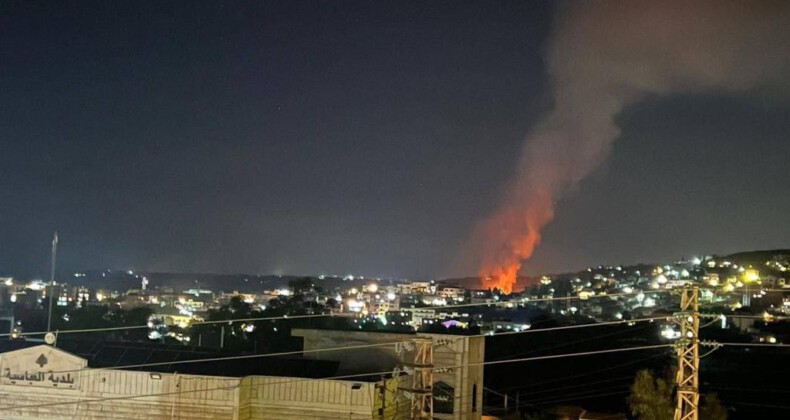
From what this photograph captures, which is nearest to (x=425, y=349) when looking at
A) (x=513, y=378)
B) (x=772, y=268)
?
(x=513, y=378)

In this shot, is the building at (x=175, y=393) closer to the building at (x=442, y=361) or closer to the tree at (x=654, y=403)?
the building at (x=442, y=361)

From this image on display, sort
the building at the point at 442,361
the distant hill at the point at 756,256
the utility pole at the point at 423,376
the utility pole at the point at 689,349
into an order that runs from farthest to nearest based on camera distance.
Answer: the distant hill at the point at 756,256 < the building at the point at 442,361 < the utility pole at the point at 423,376 < the utility pole at the point at 689,349

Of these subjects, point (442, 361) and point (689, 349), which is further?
point (442, 361)

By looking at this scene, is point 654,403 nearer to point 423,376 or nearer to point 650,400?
point 650,400

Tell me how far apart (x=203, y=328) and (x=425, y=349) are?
30.7 metres

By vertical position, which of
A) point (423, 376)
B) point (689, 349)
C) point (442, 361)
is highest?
point (689, 349)

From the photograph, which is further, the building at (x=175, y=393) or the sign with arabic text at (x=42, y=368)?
the sign with arabic text at (x=42, y=368)

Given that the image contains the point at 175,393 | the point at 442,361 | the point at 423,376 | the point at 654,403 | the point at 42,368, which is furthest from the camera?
the point at 654,403

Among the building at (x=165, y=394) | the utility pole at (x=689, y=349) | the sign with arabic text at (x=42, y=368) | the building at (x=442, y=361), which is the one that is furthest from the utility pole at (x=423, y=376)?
the sign with arabic text at (x=42, y=368)

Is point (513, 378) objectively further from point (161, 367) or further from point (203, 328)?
point (161, 367)

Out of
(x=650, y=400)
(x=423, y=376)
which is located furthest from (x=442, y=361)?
(x=423, y=376)

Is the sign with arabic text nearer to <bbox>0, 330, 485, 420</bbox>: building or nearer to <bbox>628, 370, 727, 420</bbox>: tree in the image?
<bbox>0, 330, 485, 420</bbox>: building

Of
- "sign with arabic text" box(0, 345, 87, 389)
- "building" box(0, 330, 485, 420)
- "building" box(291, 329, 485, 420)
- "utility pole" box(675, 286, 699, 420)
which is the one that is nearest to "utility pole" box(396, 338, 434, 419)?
"building" box(0, 330, 485, 420)

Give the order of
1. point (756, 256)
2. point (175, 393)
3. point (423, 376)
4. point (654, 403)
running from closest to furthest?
point (423, 376)
point (175, 393)
point (654, 403)
point (756, 256)
